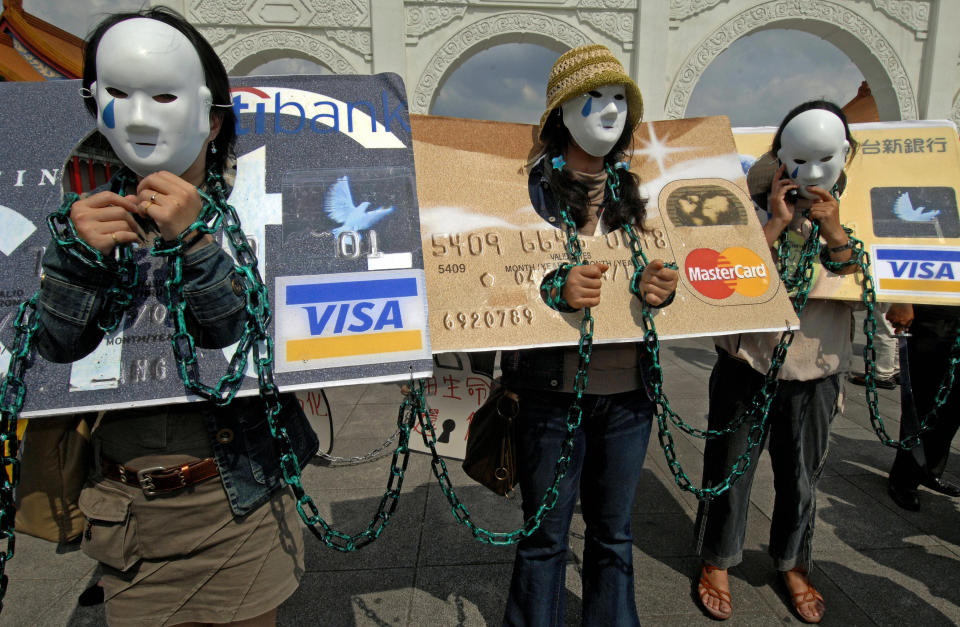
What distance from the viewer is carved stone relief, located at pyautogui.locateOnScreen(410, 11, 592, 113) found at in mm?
9516

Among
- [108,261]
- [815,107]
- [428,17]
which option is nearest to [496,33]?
[428,17]

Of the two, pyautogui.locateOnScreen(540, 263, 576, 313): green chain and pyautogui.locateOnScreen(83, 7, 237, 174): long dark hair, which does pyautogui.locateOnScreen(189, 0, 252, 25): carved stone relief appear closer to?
pyautogui.locateOnScreen(83, 7, 237, 174): long dark hair

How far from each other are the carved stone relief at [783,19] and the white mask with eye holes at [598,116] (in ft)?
30.1

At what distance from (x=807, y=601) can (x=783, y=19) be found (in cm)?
1079

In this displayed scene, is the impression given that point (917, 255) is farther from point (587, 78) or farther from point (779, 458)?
point (587, 78)

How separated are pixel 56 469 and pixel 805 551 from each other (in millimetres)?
2909

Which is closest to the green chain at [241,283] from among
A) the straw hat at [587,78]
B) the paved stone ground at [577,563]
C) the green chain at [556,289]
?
the green chain at [556,289]

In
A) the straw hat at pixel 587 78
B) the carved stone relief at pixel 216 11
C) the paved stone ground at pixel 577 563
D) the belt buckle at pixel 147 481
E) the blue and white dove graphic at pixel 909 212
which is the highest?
the carved stone relief at pixel 216 11

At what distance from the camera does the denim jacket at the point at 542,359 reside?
1.75 metres

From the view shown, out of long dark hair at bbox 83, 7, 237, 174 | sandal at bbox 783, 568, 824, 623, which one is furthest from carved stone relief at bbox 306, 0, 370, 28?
sandal at bbox 783, 568, 824, 623

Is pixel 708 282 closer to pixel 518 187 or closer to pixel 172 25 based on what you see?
pixel 518 187

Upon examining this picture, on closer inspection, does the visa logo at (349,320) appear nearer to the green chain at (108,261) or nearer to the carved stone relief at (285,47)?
the green chain at (108,261)

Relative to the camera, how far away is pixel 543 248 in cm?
171

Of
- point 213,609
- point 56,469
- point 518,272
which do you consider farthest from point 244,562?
point 518,272
